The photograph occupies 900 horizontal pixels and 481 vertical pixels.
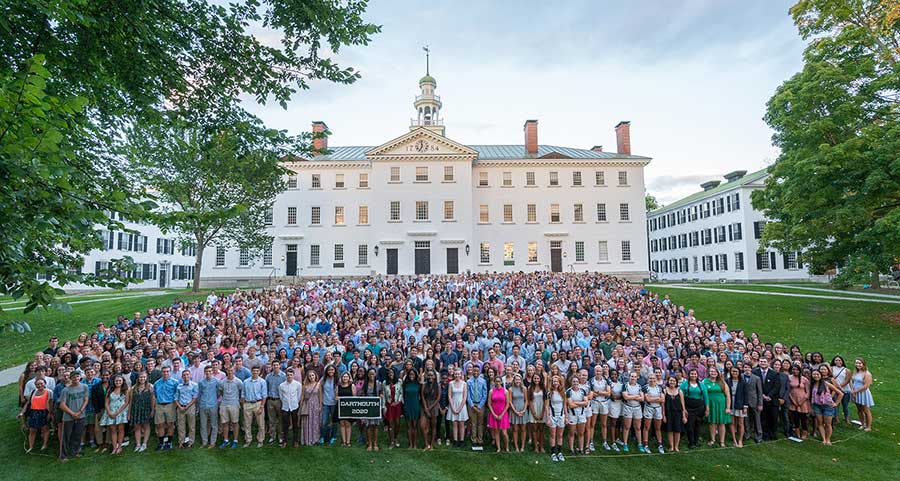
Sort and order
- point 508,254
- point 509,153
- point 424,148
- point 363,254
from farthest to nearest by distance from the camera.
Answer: point 509,153
point 508,254
point 363,254
point 424,148

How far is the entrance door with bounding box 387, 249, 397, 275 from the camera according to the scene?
40094 mm

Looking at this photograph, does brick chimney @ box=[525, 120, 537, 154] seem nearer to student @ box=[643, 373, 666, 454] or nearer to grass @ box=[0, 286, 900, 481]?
grass @ box=[0, 286, 900, 481]

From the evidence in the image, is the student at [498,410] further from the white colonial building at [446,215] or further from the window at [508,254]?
the window at [508,254]

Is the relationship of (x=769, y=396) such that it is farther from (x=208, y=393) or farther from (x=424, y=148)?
(x=424, y=148)

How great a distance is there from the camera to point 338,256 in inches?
1625

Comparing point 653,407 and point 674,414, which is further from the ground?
point 653,407

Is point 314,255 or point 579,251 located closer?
point 314,255

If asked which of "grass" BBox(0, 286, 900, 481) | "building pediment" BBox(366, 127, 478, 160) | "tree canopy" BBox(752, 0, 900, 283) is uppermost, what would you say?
"building pediment" BBox(366, 127, 478, 160)

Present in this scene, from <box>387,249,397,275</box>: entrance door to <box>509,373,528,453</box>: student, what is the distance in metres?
31.2

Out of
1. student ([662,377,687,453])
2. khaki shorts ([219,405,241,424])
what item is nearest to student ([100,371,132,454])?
khaki shorts ([219,405,241,424])

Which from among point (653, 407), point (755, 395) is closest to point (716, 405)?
point (755, 395)

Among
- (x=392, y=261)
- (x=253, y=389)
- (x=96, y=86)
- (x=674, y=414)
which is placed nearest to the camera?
(x=96, y=86)

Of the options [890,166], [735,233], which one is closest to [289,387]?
[890,166]

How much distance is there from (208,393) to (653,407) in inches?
338
